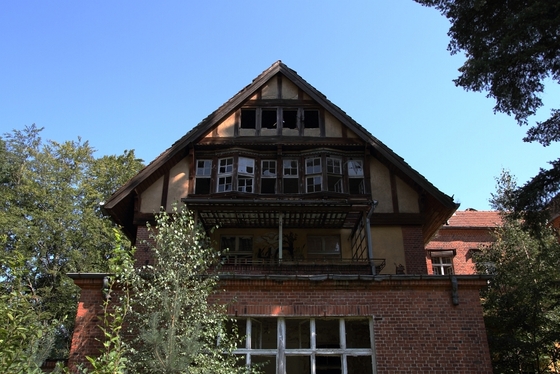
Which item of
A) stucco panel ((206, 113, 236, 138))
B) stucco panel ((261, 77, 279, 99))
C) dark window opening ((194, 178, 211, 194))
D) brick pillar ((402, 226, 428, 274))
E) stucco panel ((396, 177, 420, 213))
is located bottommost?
brick pillar ((402, 226, 428, 274))

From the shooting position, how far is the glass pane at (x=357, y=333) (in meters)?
12.1

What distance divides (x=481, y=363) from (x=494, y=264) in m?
12.0

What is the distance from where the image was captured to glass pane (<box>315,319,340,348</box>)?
12094 mm

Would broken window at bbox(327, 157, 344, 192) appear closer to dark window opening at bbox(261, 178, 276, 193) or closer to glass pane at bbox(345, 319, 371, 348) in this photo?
dark window opening at bbox(261, 178, 276, 193)

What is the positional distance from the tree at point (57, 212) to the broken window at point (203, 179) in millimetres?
13348

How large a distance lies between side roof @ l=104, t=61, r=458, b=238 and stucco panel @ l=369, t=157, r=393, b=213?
19.2 inches

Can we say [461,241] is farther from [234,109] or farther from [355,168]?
[234,109]

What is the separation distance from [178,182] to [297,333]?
7.88 meters

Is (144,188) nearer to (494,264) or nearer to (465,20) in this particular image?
(465,20)

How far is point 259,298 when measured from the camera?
12.3 meters

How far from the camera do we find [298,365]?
12.6m

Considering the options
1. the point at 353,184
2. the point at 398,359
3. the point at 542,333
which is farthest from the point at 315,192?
the point at 542,333

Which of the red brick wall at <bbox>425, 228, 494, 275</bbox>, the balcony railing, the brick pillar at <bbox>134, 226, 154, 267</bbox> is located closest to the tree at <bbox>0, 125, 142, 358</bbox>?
the brick pillar at <bbox>134, 226, 154, 267</bbox>

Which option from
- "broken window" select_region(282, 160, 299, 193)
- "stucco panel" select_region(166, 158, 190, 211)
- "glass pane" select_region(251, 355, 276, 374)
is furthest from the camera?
"broken window" select_region(282, 160, 299, 193)
